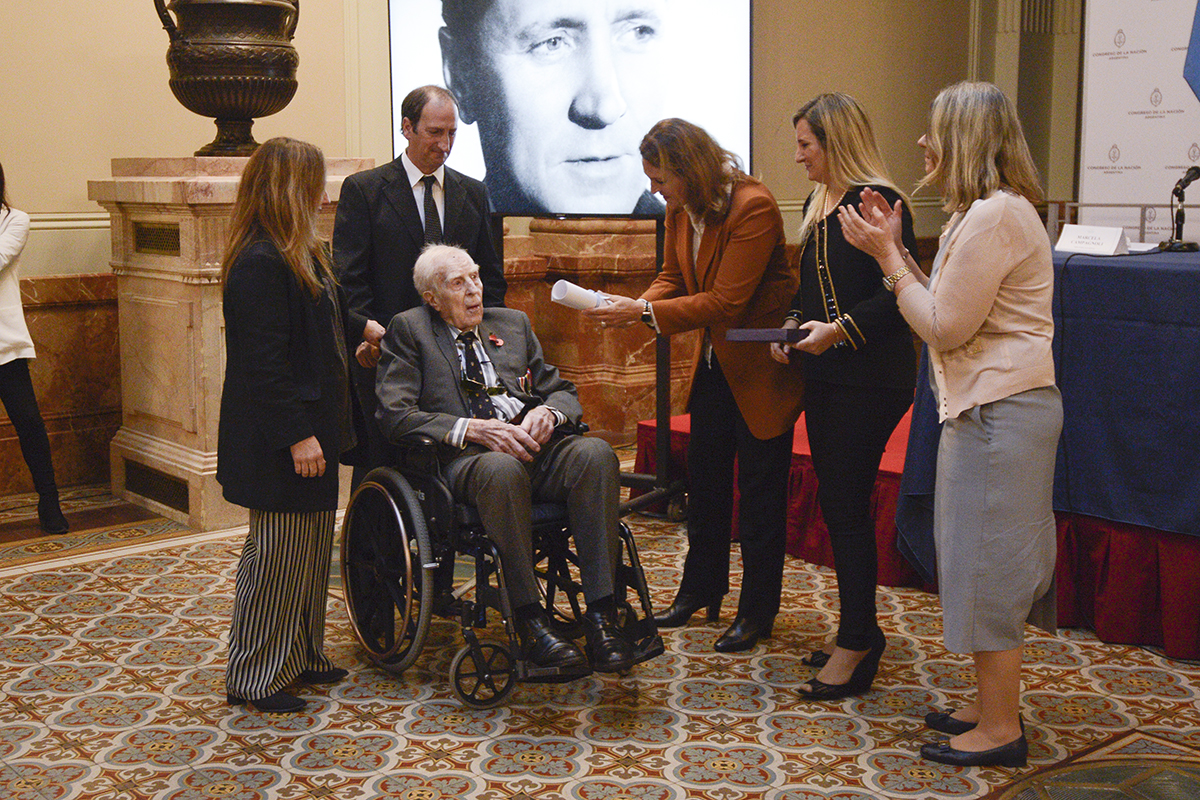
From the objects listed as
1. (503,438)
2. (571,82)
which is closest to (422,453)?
(503,438)

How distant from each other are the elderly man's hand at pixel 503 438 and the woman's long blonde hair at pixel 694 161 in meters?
0.82

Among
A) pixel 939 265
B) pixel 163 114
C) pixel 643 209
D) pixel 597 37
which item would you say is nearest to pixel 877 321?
pixel 939 265

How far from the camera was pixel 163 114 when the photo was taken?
599 cm

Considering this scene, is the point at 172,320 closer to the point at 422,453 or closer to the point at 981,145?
the point at 422,453

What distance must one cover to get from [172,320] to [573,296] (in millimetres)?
2572

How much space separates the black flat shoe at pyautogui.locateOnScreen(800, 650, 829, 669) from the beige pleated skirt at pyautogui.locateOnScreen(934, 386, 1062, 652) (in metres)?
0.74

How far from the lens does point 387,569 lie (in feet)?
11.3

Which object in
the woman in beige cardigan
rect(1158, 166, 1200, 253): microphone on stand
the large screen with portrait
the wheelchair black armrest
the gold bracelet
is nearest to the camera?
the woman in beige cardigan

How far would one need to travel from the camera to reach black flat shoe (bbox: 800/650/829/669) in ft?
11.7

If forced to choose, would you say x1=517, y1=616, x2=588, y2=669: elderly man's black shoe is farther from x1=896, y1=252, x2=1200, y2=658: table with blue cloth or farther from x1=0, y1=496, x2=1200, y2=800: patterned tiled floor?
x1=896, y1=252, x2=1200, y2=658: table with blue cloth

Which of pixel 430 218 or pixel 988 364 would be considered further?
pixel 430 218

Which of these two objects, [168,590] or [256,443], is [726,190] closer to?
[256,443]

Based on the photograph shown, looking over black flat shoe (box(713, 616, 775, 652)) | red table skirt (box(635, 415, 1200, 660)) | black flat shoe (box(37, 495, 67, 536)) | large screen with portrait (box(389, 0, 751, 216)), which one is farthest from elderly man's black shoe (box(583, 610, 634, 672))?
black flat shoe (box(37, 495, 67, 536))

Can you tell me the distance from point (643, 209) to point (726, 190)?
2001mm
